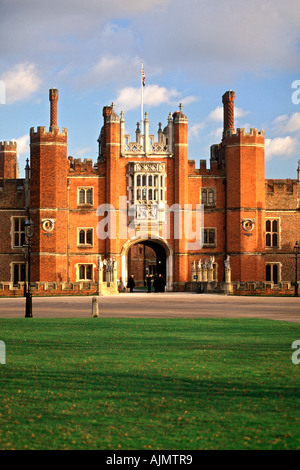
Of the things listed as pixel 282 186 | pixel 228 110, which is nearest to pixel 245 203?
pixel 282 186

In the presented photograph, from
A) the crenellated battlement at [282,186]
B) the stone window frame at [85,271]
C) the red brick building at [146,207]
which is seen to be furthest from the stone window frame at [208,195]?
the stone window frame at [85,271]

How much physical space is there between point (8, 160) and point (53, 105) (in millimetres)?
25885

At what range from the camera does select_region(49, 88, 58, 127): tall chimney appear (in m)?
48.6

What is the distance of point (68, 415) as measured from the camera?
7410 millimetres

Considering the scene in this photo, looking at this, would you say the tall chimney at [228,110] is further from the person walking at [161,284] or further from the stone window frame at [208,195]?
the person walking at [161,284]

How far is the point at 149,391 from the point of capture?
8.78 m

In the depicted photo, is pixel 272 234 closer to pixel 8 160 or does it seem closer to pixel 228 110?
pixel 228 110

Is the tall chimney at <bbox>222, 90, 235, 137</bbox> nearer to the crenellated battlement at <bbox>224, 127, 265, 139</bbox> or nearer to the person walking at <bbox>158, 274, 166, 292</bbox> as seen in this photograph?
the crenellated battlement at <bbox>224, 127, 265, 139</bbox>

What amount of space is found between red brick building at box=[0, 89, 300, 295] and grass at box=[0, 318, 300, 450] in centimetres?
3142

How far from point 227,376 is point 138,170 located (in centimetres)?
3790

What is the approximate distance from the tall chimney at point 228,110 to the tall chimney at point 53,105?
1171cm

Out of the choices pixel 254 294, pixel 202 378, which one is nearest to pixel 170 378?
pixel 202 378

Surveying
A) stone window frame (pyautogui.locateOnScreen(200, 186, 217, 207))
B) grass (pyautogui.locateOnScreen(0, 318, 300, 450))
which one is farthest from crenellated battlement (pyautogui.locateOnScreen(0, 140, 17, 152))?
grass (pyautogui.locateOnScreen(0, 318, 300, 450))

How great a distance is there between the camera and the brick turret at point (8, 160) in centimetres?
7306
